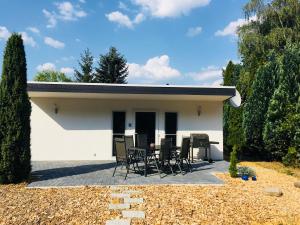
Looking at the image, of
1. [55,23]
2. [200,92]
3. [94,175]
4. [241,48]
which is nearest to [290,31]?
[241,48]

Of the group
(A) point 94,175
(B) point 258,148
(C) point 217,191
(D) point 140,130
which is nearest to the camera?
(C) point 217,191

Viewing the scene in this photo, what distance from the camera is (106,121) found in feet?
37.9

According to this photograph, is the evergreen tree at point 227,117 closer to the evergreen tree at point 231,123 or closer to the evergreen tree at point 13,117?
the evergreen tree at point 231,123

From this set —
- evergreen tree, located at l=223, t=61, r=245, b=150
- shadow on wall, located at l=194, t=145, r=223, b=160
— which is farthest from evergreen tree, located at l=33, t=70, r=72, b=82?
shadow on wall, located at l=194, t=145, r=223, b=160

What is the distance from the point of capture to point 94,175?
802cm

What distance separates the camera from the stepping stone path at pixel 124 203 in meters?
4.37

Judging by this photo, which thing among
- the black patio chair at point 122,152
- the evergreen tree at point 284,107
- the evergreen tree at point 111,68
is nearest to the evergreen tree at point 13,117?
the black patio chair at point 122,152

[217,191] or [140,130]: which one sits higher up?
[140,130]

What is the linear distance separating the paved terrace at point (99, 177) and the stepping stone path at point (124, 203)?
86 centimetres

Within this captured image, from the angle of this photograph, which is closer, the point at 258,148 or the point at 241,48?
the point at 258,148

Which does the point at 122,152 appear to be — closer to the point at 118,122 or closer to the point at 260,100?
the point at 118,122

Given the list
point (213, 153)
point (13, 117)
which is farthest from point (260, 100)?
point (13, 117)

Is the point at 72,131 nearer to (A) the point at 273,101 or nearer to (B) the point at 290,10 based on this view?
(A) the point at 273,101

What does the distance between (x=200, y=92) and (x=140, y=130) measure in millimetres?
3137
